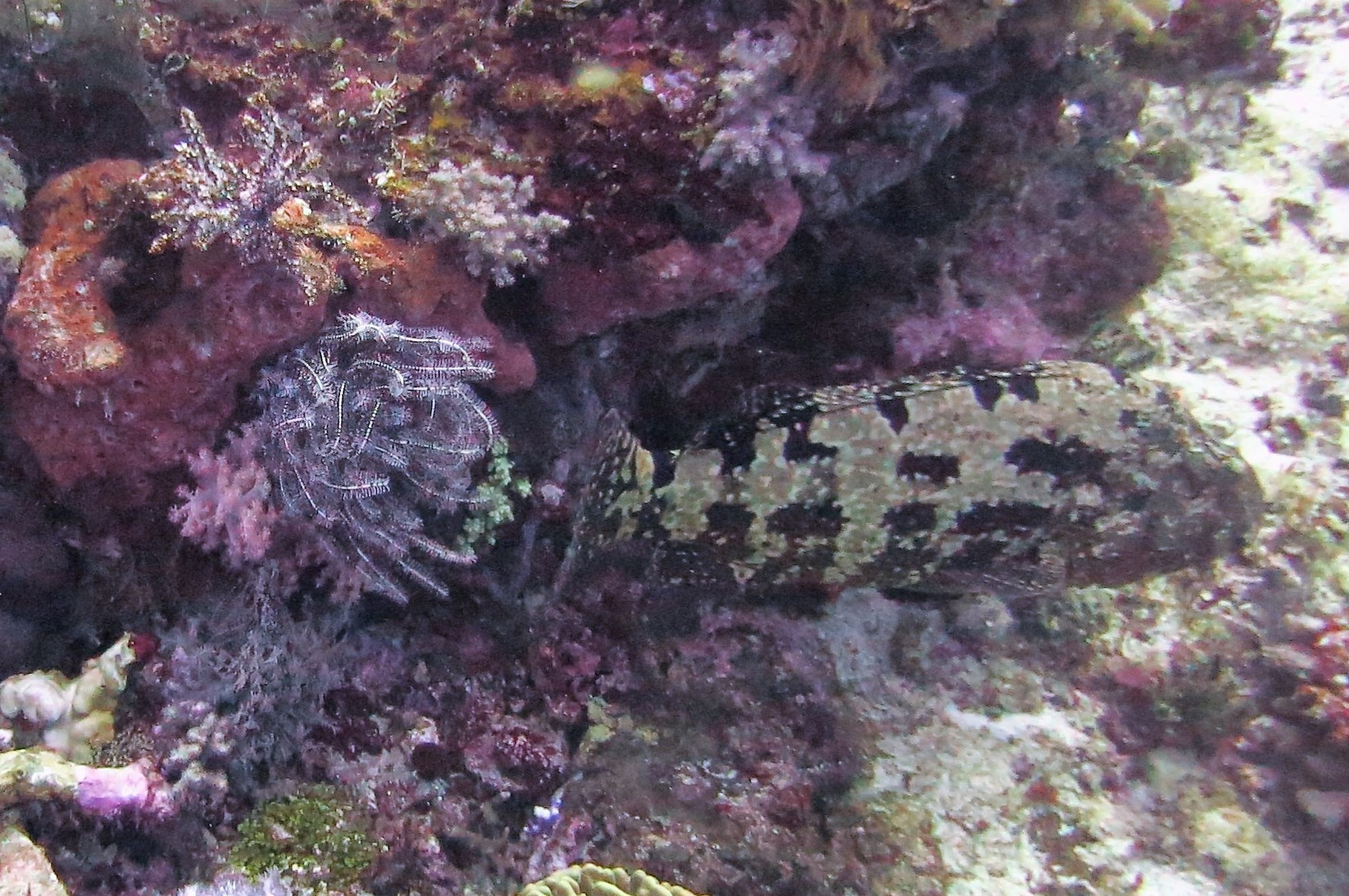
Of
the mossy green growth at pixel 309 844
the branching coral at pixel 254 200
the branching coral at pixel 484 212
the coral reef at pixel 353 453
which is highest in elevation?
the branching coral at pixel 484 212

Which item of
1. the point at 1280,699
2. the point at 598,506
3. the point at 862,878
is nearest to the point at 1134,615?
the point at 1280,699

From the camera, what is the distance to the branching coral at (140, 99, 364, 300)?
3080 mm

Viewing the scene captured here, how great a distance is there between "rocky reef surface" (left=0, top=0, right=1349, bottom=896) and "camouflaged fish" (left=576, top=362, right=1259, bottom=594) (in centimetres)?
8

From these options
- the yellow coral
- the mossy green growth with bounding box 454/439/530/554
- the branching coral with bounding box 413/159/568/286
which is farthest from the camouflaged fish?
the yellow coral

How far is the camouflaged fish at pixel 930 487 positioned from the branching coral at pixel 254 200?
5.87 feet

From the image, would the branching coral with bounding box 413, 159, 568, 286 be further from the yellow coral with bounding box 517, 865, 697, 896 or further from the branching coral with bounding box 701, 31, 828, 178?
the yellow coral with bounding box 517, 865, 697, 896

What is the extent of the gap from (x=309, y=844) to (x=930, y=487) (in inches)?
143

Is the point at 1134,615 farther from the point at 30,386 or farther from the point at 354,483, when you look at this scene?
the point at 30,386

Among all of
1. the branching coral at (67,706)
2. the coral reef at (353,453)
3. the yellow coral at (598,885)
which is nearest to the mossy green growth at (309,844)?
the branching coral at (67,706)

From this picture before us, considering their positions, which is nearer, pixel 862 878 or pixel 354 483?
pixel 354 483

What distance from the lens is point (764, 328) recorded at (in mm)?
4867

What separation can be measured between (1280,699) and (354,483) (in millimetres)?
5733

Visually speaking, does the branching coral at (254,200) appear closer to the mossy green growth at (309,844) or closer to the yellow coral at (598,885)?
the mossy green growth at (309,844)

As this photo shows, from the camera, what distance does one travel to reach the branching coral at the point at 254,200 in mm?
3080
